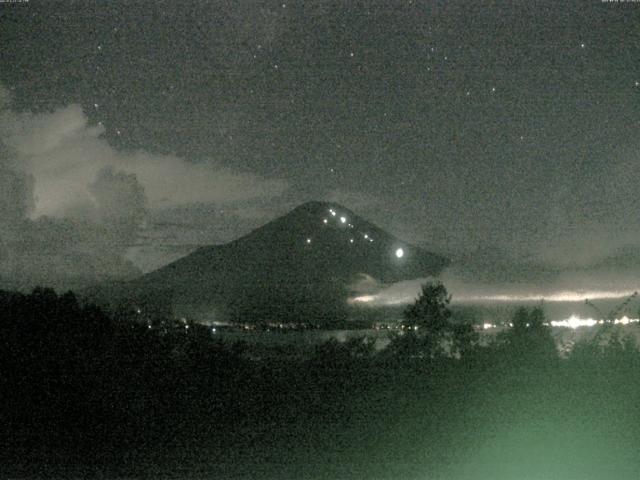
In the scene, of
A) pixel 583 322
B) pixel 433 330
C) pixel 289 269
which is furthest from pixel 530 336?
pixel 289 269

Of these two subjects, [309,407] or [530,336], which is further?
[530,336]

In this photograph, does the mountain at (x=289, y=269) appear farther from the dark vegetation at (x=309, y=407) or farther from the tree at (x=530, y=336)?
the dark vegetation at (x=309, y=407)

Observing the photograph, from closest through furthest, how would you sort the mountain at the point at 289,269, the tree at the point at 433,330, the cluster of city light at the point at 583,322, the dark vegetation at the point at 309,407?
the dark vegetation at the point at 309,407 < the cluster of city light at the point at 583,322 < the tree at the point at 433,330 < the mountain at the point at 289,269

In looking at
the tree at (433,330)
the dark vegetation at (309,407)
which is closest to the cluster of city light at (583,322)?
the dark vegetation at (309,407)

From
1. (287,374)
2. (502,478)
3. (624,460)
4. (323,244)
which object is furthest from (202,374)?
(323,244)

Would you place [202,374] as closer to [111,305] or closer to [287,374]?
[287,374]

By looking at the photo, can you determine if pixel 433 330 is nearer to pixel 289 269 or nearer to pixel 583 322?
pixel 583 322

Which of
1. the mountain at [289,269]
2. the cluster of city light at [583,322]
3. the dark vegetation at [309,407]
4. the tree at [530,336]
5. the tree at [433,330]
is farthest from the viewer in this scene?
the mountain at [289,269]
